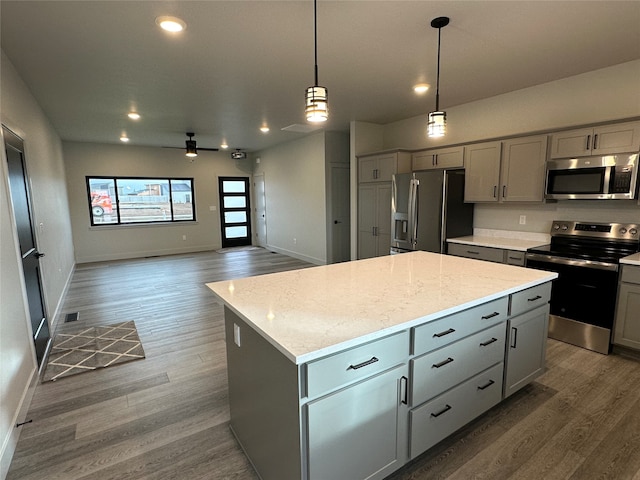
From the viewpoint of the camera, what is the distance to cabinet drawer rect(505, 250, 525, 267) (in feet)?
11.0

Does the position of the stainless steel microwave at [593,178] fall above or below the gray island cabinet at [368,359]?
above

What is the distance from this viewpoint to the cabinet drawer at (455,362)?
1.61 meters

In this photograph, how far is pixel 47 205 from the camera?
4242 millimetres

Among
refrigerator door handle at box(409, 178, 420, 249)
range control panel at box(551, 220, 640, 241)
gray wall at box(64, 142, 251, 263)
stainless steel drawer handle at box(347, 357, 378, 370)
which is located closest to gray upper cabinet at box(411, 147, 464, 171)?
refrigerator door handle at box(409, 178, 420, 249)

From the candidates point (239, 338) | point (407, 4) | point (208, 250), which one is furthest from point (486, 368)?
point (208, 250)

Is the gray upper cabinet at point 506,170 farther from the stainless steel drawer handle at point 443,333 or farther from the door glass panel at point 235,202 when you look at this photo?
the door glass panel at point 235,202

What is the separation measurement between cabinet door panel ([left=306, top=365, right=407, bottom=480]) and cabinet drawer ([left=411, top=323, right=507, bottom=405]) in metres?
0.11

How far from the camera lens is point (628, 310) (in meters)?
2.76

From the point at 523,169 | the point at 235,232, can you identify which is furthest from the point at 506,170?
the point at 235,232

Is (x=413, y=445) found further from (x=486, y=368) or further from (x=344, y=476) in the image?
(x=486, y=368)

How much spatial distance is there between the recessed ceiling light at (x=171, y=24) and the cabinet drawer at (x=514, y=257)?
357 centimetres

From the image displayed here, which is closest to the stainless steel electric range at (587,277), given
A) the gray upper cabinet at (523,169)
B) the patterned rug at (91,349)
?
the gray upper cabinet at (523,169)

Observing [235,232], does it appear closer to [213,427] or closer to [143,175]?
[143,175]

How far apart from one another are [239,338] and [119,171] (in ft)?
24.7
